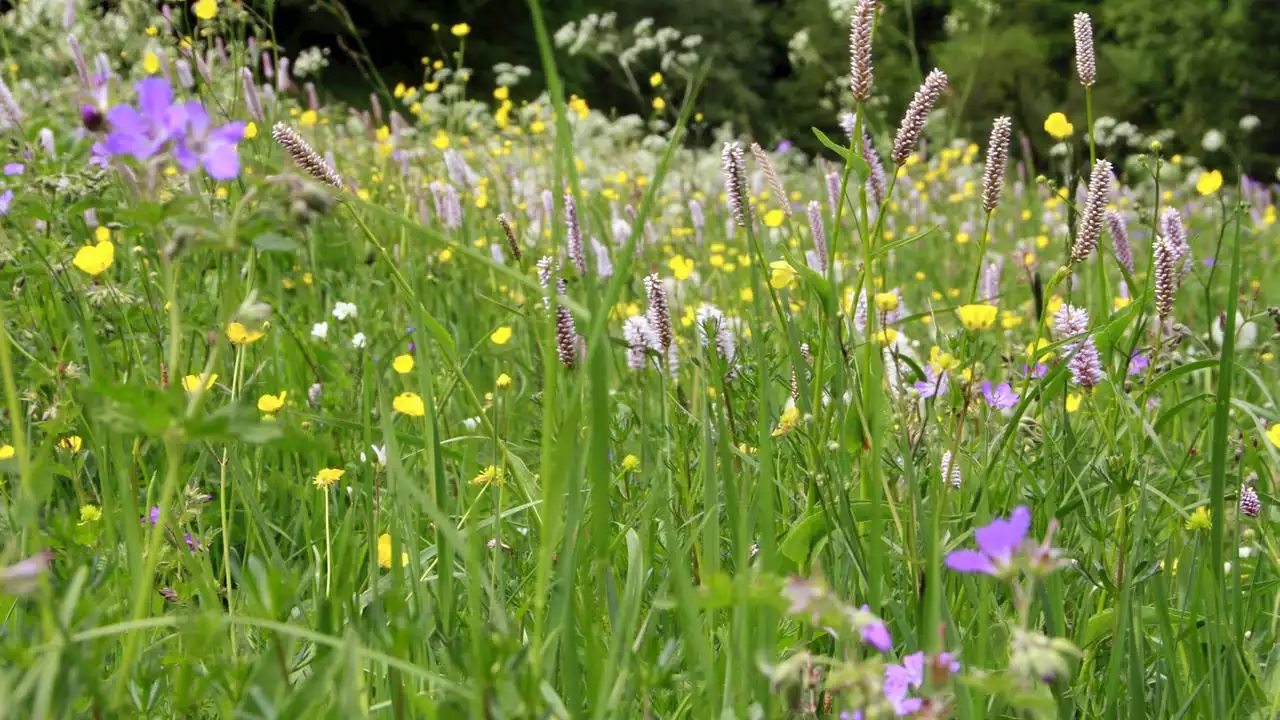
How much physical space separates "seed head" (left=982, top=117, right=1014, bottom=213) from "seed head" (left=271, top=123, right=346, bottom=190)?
656 millimetres

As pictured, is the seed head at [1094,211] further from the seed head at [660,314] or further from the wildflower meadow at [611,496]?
the seed head at [660,314]

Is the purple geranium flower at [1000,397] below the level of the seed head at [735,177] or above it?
below

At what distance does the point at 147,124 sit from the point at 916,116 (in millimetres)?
739

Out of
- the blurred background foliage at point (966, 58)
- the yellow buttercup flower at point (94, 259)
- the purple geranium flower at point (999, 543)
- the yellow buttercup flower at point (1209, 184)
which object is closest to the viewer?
the purple geranium flower at point (999, 543)

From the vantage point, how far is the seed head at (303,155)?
98 centimetres

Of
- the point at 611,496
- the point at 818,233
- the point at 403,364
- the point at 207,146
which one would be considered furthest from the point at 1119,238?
the point at 207,146

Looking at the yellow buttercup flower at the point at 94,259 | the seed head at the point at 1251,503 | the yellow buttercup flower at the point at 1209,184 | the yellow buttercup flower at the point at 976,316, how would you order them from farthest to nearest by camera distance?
1. the yellow buttercup flower at the point at 1209,184
2. the yellow buttercup flower at the point at 94,259
3. the seed head at the point at 1251,503
4. the yellow buttercup flower at the point at 976,316

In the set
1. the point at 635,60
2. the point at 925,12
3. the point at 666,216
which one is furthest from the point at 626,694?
the point at 925,12

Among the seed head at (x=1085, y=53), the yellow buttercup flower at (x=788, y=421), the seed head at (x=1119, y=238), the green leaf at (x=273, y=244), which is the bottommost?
the yellow buttercup flower at (x=788, y=421)

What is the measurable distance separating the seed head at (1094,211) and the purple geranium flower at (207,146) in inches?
33.4

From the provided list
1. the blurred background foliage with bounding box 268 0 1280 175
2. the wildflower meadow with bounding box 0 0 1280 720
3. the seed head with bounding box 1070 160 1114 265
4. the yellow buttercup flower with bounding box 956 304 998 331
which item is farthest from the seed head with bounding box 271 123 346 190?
the blurred background foliage with bounding box 268 0 1280 175

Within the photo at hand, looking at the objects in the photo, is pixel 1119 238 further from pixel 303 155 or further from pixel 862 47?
pixel 303 155

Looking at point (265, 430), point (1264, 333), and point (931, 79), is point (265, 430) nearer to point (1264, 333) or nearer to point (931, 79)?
point (931, 79)

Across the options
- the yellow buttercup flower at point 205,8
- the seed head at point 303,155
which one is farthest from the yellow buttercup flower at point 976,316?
the yellow buttercup flower at point 205,8
